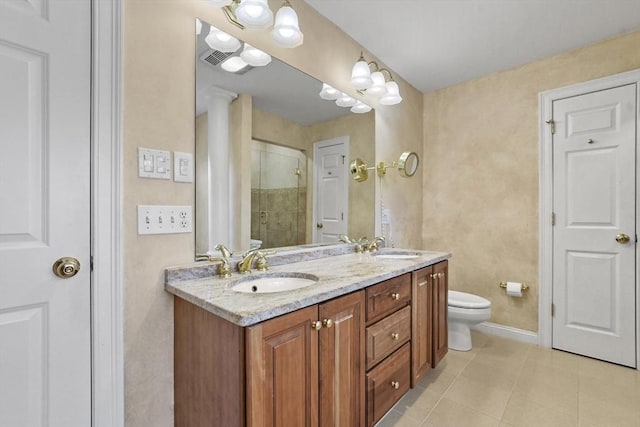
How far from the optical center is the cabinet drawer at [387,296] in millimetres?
1357

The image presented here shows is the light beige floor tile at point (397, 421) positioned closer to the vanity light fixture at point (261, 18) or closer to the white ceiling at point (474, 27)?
the vanity light fixture at point (261, 18)

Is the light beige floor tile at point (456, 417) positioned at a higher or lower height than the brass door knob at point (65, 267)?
lower

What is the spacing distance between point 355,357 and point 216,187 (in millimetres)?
979

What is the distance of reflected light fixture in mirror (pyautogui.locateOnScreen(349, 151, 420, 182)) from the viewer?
2262mm

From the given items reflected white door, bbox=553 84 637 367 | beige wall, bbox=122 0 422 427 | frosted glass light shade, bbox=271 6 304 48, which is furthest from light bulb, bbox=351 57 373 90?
reflected white door, bbox=553 84 637 367

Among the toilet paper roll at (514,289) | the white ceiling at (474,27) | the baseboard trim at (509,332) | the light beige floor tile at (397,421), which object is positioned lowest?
the light beige floor tile at (397,421)

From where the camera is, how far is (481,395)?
183 centimetres

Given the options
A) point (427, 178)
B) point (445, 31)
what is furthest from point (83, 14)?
point (427, 178)

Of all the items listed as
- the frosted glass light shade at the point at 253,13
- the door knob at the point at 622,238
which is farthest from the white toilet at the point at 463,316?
the frosted glass light shade at the point at 253,13

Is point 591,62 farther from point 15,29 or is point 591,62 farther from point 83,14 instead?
point 15,29

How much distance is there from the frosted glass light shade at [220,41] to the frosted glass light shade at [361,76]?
923mm

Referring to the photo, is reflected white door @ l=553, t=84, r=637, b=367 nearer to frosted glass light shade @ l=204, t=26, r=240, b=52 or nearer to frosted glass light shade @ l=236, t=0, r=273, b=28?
frosted glass light shade @ l=236, t=0, r=273, b=28

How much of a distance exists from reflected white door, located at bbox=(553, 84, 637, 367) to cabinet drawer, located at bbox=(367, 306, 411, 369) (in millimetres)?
1692

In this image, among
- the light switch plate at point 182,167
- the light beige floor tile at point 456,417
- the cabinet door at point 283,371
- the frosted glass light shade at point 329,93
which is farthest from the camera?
the frosted glass light shade at point 329,93
